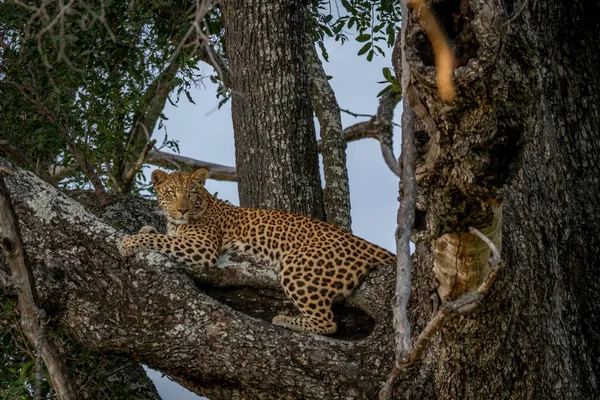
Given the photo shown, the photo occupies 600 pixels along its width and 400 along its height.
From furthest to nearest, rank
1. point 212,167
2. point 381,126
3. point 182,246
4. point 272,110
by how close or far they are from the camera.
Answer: point 212,167
point 381,126
point 272,110
point 182,246

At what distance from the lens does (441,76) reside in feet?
12.4

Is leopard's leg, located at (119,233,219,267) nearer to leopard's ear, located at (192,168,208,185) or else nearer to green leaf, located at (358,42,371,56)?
leopard's ear, located at (192,168,208,185)

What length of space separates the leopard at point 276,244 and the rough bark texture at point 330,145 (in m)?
1.41

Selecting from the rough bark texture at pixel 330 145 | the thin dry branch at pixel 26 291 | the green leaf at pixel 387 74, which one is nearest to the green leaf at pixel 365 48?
the rough bark texture at pixel 330 145

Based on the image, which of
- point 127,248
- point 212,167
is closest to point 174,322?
point 127,248

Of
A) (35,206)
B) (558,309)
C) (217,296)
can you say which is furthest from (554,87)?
(35,206)

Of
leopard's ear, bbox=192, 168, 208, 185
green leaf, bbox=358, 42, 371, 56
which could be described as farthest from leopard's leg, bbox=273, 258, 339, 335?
green leaf, bbox=358, 42, 371, 56

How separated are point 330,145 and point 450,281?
14.6 feet

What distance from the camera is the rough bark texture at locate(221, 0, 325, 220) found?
7.64 metres

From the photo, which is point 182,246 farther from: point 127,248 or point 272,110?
point 272,110

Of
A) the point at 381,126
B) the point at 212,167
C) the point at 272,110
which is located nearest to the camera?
the point at 272,110

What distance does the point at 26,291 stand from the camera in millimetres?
5184

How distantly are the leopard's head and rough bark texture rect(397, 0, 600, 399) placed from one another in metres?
2.60

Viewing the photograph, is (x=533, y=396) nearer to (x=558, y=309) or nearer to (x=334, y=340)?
(x=558, y=309)
